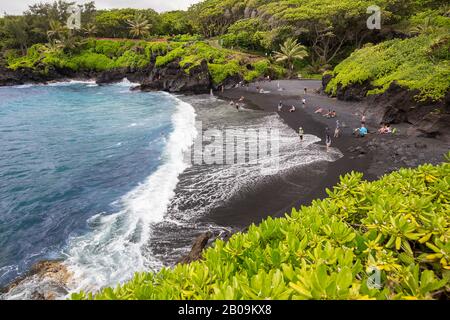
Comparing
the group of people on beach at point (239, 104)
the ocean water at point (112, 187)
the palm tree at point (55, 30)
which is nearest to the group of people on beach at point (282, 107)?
the ocean water at point (112, 187)

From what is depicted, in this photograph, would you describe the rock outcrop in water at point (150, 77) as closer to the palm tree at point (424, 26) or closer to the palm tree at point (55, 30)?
the palm tree at point (55, 30)

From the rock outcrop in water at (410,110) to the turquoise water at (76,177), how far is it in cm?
1860

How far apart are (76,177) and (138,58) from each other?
51.5 meters

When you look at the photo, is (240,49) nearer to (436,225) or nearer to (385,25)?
(385,25)

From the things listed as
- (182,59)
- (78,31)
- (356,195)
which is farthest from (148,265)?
(78,31)

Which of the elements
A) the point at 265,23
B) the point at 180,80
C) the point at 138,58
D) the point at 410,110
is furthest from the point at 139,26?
the point at 410,110

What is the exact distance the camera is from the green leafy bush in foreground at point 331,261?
289cm

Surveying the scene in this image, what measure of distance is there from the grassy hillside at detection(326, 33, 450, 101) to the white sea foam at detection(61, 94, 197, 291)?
20827mm

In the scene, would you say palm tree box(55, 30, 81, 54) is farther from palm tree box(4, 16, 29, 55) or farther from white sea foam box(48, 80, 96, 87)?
palm tree box(4, 16, 29, 55)

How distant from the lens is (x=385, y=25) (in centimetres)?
4725

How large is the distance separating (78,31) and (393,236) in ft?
280

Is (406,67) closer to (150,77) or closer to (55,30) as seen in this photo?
(150,77)

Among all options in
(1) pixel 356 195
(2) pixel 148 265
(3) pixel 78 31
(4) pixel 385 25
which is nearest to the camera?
(1) pixel 356 195

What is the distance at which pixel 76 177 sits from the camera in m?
18.9
